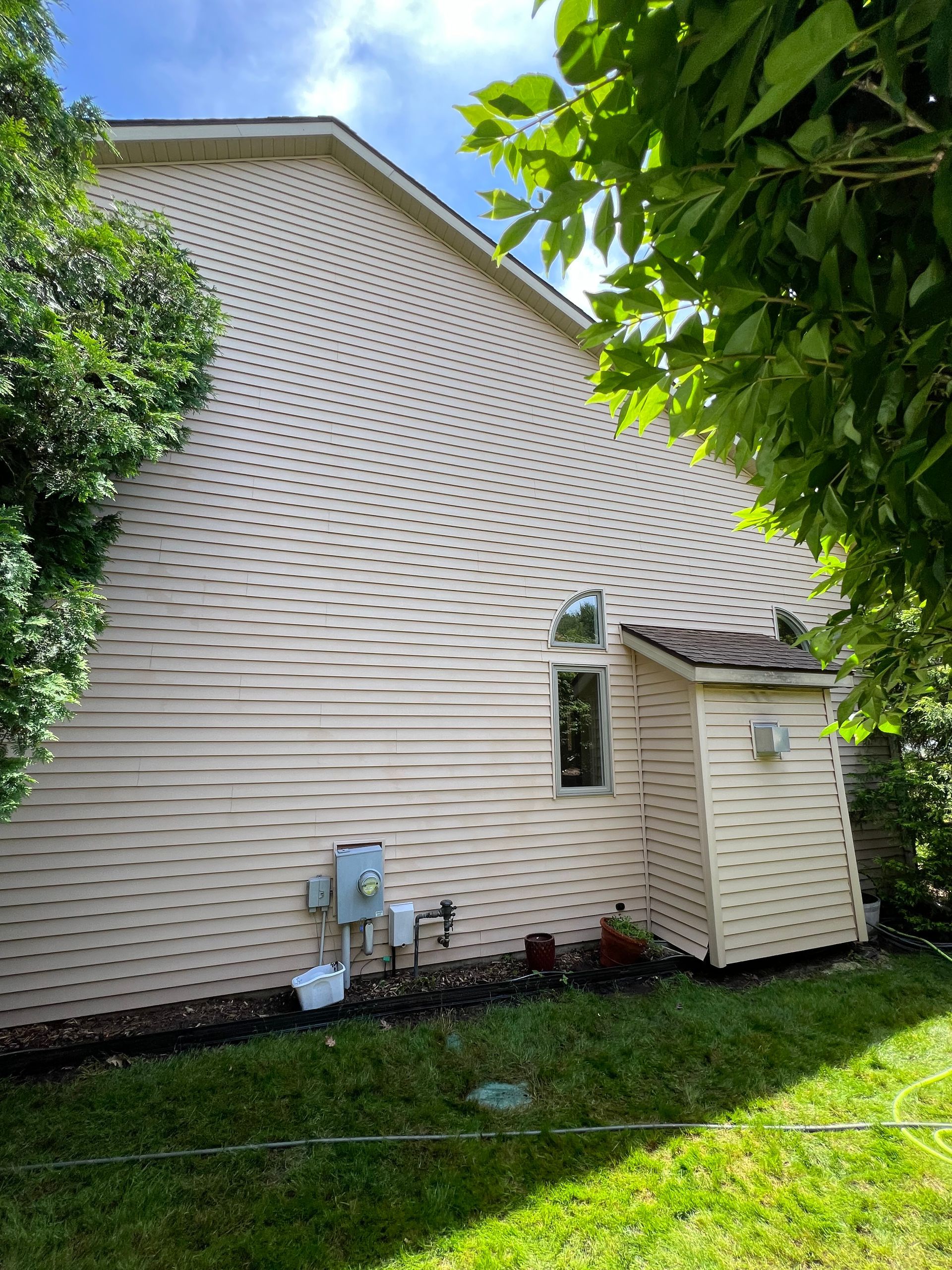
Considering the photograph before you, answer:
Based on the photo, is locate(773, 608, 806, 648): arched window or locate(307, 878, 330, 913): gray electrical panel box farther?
locate(773, 608, 806, 648): arched window

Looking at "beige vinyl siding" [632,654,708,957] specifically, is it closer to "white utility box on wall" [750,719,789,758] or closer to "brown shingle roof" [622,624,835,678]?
"brown shingle roof" [622,624,835,678]

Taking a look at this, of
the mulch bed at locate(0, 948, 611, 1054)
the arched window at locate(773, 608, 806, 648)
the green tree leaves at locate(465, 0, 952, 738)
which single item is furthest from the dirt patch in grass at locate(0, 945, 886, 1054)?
the green tree leaves at locate(465, 0, 952, 738)

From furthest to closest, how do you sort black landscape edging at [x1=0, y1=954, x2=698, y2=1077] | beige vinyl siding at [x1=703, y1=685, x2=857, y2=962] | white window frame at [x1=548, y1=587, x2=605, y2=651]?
white window frame at [x1=548, y1=587, x2=605, y2=651], beige vinyl siding at [x1=703, y1=685, x2=857, y2=962], black landscape edging at [x1=0, y1=954, x2=698, y2=1077]

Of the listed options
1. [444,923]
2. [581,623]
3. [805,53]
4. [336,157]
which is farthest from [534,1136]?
A: [336,157]

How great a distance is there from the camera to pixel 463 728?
212 inches

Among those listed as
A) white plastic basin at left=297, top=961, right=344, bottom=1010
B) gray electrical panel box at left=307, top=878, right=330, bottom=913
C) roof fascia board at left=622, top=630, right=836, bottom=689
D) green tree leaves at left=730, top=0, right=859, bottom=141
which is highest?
roof fascia board at left=622, top=630, right=836, bottom=689

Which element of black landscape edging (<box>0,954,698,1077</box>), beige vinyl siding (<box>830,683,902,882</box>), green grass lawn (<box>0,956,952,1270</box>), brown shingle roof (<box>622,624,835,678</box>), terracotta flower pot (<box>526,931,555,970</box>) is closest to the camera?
green grass lawn (<box>0,956,952,1270</box>)

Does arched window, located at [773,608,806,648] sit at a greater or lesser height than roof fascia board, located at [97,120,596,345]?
lesser

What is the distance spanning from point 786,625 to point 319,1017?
7.12 metres

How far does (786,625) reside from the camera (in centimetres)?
749

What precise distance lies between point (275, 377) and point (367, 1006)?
5584mm

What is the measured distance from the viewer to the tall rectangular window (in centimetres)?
580

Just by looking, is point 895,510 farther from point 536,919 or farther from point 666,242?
point 536,919

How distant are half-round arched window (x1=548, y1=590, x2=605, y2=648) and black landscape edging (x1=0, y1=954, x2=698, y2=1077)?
314cm
